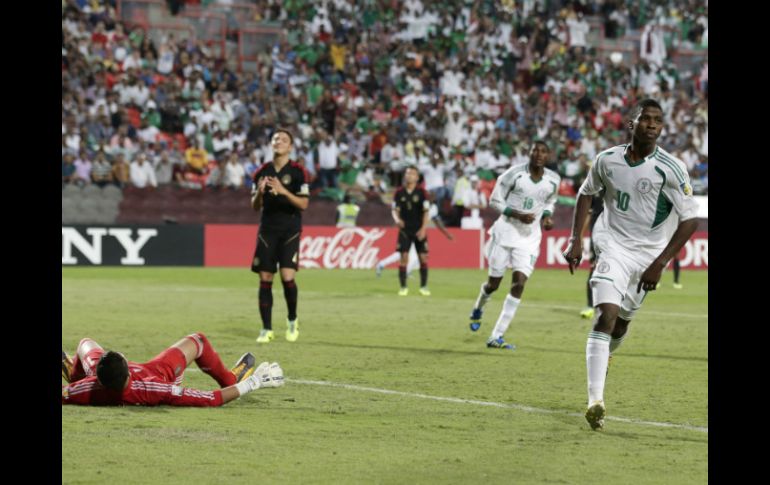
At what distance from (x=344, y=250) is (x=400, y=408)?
2127cm

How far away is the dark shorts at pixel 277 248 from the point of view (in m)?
13.8

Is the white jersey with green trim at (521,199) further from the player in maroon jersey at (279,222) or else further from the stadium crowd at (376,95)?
the stadium crowd at (376,95)

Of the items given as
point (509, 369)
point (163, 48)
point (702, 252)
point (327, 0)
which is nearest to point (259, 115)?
point (163, 48)

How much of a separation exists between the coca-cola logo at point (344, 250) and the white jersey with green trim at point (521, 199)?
1556cm

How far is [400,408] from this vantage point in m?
9.05

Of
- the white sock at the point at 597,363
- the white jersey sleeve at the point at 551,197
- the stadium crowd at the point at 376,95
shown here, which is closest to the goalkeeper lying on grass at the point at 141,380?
the white sock at the point at 597,363

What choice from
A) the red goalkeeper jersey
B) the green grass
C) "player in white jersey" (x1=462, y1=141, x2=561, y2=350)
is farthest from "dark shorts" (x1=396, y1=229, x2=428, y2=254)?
the red goalkeeper jersey

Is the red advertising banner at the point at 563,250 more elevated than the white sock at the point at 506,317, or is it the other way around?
the white sock at the point at 506,317

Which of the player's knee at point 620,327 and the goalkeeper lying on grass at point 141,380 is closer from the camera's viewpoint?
the goalkeeper lying on grass at point 141,380

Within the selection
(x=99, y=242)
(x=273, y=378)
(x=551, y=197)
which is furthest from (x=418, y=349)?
(x=99, y=242)

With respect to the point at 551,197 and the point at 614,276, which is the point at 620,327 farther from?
the point at 551,197

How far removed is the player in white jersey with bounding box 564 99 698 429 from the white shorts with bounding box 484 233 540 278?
17.4 feet

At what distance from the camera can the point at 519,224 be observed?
1466 centimetres
